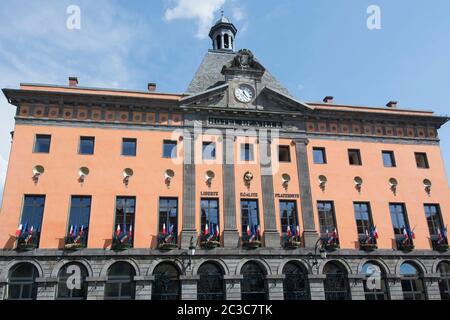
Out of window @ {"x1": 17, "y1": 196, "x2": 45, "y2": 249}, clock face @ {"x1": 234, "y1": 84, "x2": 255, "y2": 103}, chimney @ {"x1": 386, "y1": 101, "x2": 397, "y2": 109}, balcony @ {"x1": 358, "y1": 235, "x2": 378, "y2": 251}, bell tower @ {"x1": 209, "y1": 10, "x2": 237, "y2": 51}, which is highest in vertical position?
bell tower @ {"x1": 209, "y1": 10, "x2": 237, "y2": 51}

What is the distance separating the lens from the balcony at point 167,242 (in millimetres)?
25172

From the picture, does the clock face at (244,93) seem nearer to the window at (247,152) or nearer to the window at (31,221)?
the window at (247,152)

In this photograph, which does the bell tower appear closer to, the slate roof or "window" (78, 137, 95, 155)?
the slate roof

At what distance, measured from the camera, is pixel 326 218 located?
1120 inches

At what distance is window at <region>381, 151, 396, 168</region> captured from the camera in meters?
31.1

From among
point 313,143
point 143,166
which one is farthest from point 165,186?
point 313,143

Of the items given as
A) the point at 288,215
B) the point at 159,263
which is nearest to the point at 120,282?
the point at 159,263

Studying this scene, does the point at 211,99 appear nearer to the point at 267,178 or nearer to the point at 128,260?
the point at 267,178

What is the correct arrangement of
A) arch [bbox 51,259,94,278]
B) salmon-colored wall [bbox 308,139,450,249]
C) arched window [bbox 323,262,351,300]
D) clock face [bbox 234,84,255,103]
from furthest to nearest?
clock face [bbox 234,84,255,103], salmon-colored wall [bbox 308,139,450,249], arched window [bbox 323,262,351,300], arch [bbox 51,259,94,278]

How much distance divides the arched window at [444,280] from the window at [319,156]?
10.6m

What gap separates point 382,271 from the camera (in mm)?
27469

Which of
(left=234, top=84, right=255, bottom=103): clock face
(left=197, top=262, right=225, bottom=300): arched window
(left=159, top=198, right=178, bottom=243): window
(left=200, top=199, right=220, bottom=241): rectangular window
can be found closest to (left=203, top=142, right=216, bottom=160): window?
(left=200, top=199, right=220, bottom=241): rectangular window

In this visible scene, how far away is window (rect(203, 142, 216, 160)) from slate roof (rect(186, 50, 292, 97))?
167 inches

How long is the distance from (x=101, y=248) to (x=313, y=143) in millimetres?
16282
